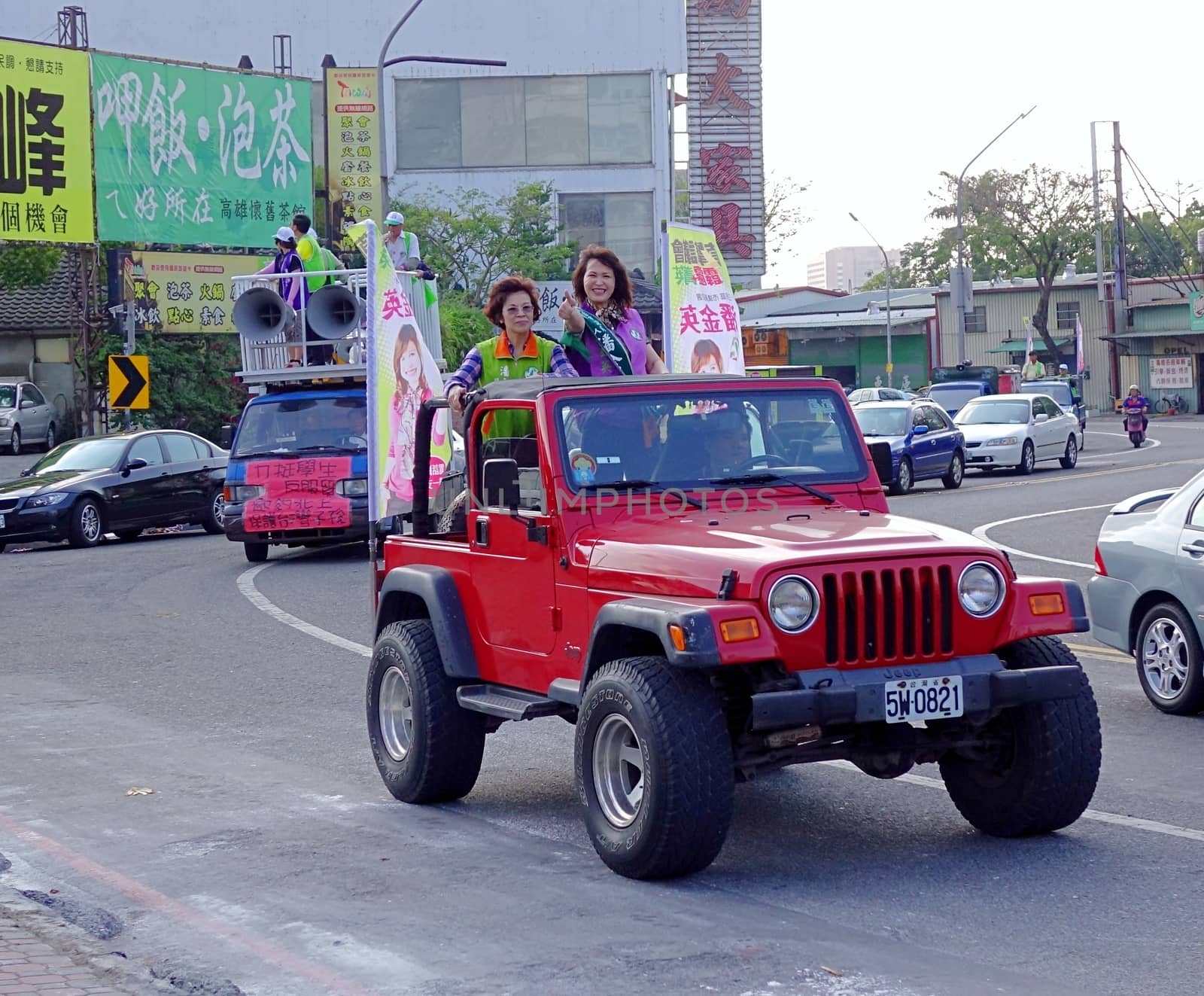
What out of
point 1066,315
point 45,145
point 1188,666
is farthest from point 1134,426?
point 1066,315

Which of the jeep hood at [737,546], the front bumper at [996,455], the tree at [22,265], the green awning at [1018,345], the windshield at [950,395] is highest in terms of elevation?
the tree at [22,265]

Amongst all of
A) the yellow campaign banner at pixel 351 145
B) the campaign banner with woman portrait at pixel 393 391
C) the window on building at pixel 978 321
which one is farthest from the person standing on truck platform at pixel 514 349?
the window on building at pixel 978 321

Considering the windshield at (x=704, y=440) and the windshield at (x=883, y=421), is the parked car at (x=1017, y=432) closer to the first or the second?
the windshield at (x=883, y=421)

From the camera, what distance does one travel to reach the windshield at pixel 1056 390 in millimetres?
44969

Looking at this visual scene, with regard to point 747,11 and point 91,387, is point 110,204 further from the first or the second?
point 747,11

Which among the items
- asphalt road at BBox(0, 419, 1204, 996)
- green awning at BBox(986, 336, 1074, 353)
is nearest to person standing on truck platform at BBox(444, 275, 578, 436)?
asphalt road at BBox(0, 419, 1204, 996)

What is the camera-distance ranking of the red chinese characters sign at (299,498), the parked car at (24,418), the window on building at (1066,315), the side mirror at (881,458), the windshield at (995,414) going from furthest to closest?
the window on building at (1066,315) < the parked car at (24,418) < the windshield at (995,414) < the red chinese characters sign at (299,498) < the side mirror at (881,458)

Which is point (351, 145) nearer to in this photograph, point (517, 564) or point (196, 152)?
point (196, 152)

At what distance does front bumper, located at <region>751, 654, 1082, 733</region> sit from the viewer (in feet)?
19.3

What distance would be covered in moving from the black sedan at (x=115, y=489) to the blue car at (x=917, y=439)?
10989 mm

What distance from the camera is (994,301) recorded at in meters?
80.1

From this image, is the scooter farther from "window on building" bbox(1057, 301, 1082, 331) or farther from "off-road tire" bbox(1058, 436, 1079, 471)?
"window on building" bbox(1057, 301, 1082, 331)

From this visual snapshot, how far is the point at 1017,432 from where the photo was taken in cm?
3319

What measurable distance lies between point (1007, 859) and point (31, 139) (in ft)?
89.1
